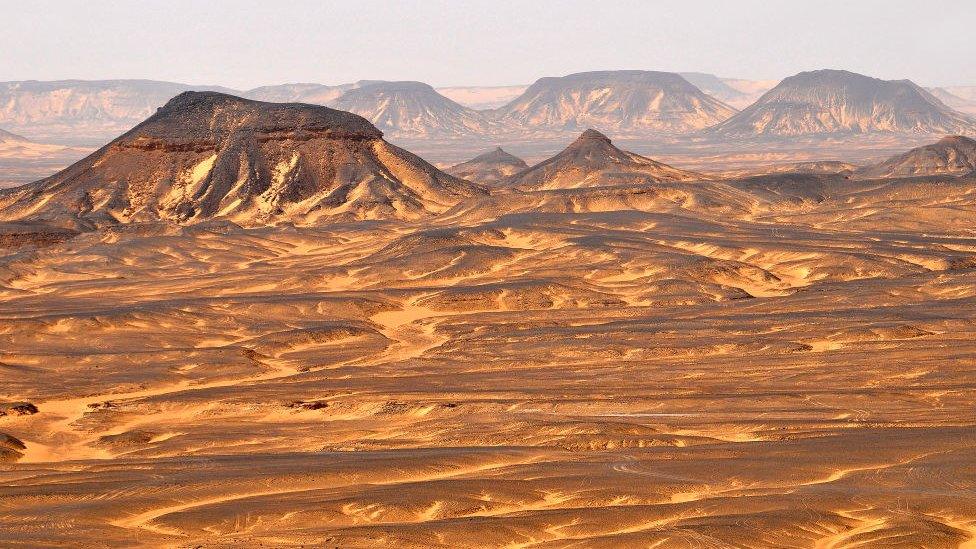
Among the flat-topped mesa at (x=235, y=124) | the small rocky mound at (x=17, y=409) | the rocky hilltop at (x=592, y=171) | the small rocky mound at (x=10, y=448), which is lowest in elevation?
the small rocky mound at (x=17, y=409)

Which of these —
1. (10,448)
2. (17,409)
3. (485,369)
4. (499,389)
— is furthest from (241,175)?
(10,448)

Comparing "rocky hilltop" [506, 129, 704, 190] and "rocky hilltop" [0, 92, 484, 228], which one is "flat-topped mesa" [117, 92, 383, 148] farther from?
"rocky hilltop" [506, 129, 704, 190]

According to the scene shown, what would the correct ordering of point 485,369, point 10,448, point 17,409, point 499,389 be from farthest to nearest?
point 485,369 < point 499,389 < point 17,409 < point 10,448

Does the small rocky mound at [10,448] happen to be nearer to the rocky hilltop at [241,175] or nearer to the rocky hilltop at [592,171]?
the rocky hilltop at [241,175]

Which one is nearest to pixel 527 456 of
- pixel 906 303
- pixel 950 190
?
pixel 906 303

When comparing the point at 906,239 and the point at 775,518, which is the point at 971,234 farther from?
the point at 775,518

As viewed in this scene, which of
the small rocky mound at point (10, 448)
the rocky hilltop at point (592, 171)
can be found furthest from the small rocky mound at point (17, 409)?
the rocky hilltop at point (592, 171)

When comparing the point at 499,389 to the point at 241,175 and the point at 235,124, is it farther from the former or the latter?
the point at 235,124
